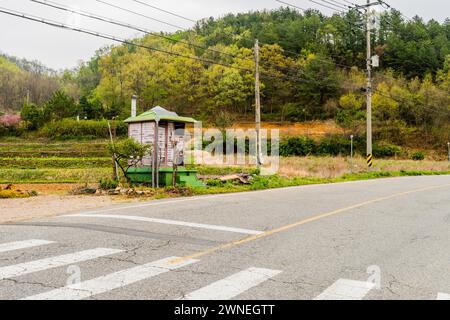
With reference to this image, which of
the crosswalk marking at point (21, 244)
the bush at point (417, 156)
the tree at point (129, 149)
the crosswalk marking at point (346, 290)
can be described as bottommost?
the crosswalk marking at point (346, 290)

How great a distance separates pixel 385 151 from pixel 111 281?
57.4 metres

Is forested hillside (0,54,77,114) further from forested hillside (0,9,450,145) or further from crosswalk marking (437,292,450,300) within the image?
crosswalk marking (437,292,450,300)

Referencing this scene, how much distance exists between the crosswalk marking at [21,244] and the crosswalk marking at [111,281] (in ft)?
7.06

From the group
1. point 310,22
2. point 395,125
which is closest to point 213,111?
point 395,125

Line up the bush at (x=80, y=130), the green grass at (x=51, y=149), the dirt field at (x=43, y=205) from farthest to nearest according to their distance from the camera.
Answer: the bush at (x=80, y=130), the green grass at (x=51, y=149), the dirt field at (x=43, y=205)

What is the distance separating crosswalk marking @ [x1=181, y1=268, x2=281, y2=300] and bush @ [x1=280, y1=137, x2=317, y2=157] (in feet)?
167

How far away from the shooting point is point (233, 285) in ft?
15.4

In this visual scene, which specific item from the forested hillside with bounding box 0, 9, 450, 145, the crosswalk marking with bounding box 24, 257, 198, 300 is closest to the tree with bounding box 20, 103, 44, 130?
the forested hillside with bounding box 0, 9, 450, 145

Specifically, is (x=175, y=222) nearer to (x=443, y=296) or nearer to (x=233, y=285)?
(x=233, y=285)

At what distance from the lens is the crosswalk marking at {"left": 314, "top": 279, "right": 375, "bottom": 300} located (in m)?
4.35

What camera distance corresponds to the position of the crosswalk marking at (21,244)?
6.33 meters

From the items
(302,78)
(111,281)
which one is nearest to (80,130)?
(302,78)

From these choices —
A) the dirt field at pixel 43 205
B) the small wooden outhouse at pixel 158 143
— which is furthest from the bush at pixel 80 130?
the dirt field at pixel 43 205

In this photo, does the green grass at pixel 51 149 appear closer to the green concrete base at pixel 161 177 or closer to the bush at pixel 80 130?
the bush at pixel 80 130
